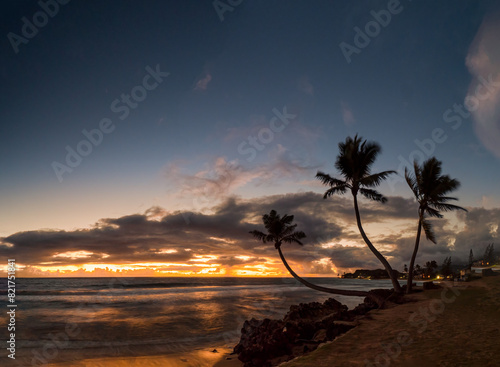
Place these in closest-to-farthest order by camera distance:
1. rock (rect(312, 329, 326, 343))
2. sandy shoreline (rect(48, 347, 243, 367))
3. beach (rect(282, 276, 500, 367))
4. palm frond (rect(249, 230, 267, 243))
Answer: beach (rect(282, 276, 500, 367))
rock (rect(312, 329, 326, 343))
sandy shoreline (rect(48, 347, 243, 367))
palm frond (rect(249, 230, 267, 243))

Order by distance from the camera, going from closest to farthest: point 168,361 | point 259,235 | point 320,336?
point 320,336
point 168,361
point 259,235

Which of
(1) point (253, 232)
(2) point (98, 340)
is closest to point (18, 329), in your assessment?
(2) point (98, 340)

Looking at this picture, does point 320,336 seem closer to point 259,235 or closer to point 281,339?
point 281,339

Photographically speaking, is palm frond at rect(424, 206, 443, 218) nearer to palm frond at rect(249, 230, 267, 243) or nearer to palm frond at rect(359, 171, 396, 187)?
palm frond at rect(359, 171, 396, 187)

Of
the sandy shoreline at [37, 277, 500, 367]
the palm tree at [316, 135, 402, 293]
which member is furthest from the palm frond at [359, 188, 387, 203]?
the sandy shoreline at [37, 277, 500, 367]

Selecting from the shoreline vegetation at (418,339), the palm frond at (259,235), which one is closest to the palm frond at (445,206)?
the shoreline vegetation at (418,339)

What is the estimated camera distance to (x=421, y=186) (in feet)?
72.2

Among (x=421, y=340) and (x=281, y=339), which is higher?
(x=421, y=340)

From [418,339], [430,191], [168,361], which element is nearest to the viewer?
[418,339]

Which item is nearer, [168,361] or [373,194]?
[168,361]

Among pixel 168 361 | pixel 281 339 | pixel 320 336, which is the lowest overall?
pixel 168 361

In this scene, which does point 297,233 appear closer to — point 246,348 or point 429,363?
point 246,348

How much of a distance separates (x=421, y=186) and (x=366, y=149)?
16.7ft

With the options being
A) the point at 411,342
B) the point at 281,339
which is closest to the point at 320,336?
the point at 281,339
